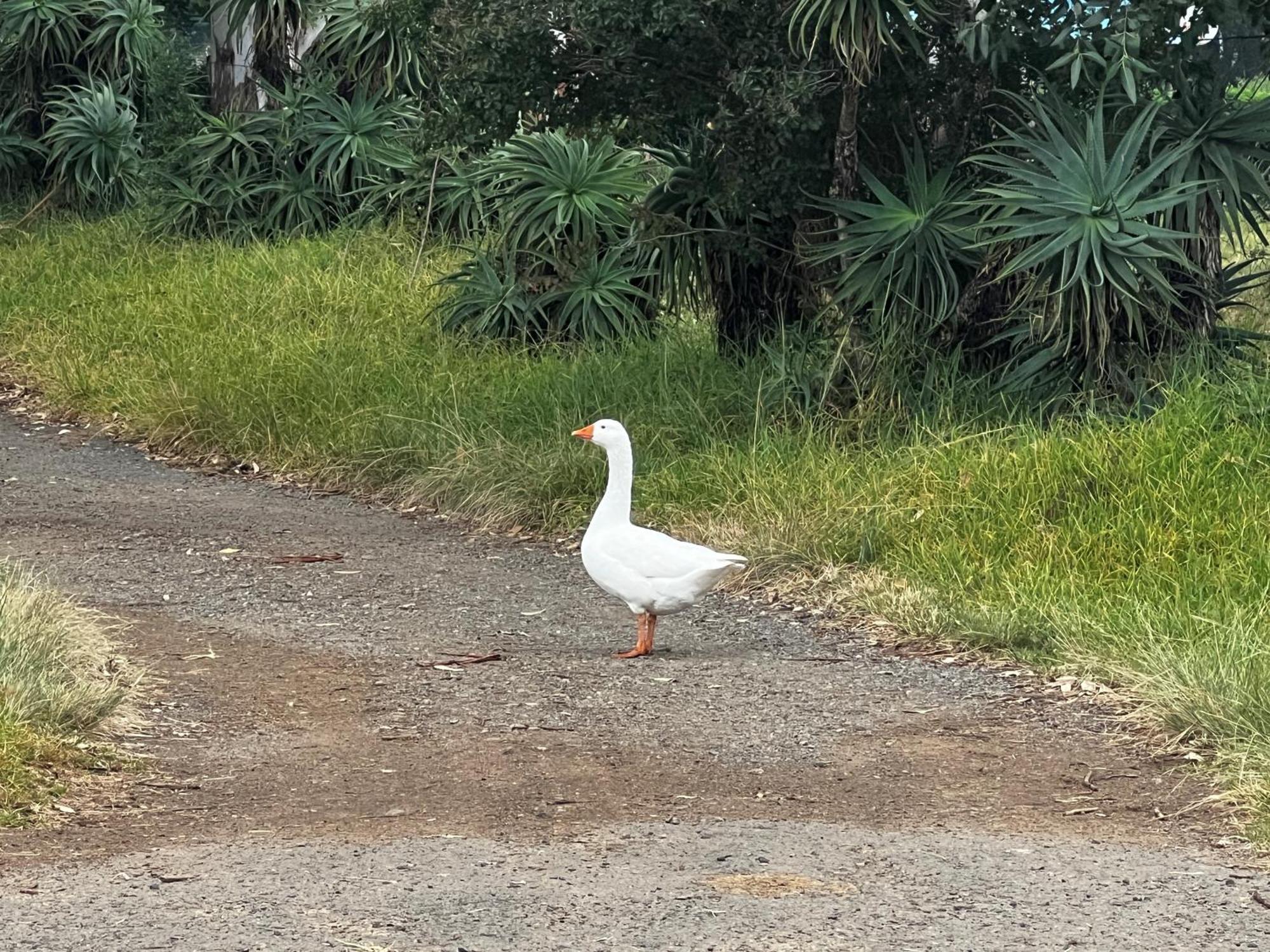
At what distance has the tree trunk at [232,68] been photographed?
17.2 meters

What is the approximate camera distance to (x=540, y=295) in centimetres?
1216

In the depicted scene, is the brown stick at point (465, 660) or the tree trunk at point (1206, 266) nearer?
the brown stick at point (465, 660)

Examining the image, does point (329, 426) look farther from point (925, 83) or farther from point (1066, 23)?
point (1066, 23)

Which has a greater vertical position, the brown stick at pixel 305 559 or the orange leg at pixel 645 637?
the orange leg at pixel 645 637

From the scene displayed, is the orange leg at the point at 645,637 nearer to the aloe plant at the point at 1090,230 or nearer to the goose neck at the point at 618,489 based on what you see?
the goose neck at the point at 618,489

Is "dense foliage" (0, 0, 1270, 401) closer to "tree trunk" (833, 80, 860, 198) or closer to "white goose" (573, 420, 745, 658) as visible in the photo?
"tree trunk" (833, 80, 860, 198)

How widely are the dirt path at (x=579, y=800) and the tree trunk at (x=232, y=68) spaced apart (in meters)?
9.93

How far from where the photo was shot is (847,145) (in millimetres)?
9336

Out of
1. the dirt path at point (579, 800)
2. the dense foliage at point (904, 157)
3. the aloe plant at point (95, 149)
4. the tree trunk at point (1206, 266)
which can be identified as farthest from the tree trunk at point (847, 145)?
the aloe plant at point (95, 149)

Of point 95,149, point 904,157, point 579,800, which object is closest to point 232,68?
point 95,149

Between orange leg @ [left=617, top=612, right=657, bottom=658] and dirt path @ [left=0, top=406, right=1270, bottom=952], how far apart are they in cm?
10

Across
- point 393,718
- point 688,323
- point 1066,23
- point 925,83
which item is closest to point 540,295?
point 688,323

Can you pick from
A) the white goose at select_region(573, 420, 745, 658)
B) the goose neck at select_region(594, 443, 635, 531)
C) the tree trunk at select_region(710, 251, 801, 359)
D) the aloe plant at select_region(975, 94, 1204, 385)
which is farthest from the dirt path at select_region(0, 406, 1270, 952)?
the tree trunk at select_region(710, 251, 801, 359)

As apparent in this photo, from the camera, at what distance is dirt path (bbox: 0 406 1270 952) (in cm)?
408
